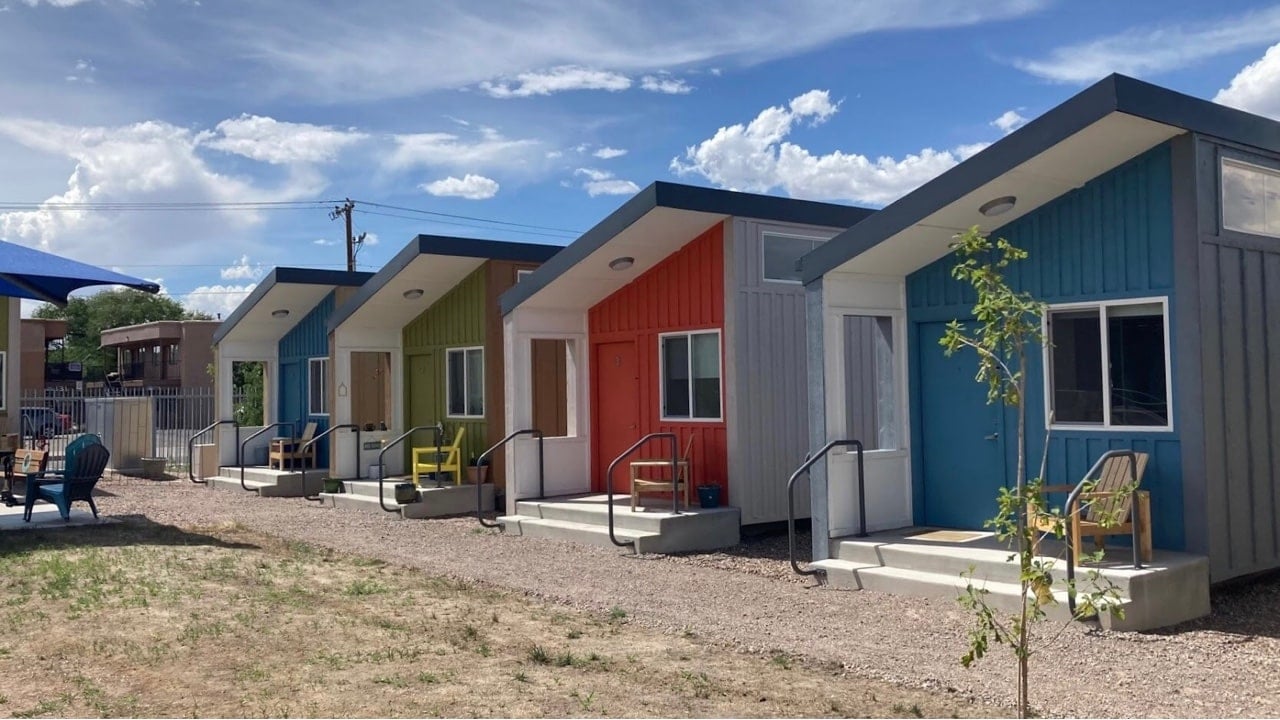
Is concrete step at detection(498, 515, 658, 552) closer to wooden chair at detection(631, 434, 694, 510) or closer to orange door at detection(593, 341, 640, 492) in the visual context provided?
wooden chair at detection(631, 434, 694, 510)

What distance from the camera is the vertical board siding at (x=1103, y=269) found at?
816 centimetres

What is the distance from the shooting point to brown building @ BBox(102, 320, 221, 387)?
45.0m

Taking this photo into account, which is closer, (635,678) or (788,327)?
(635,678)

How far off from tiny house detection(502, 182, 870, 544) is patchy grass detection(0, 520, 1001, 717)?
12.4 feet

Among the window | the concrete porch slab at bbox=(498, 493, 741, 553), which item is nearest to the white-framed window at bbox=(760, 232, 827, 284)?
the window

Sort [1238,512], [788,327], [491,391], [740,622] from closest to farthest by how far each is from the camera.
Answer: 1. [740,622]
2. [1238,512]
3. [788,327]
4. [491,391]

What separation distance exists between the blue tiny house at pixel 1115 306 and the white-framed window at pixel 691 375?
2613mm

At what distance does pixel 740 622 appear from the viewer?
774cm

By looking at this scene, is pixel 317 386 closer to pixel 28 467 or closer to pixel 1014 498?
pixel 28 467

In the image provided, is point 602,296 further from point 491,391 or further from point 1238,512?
point 1238,512

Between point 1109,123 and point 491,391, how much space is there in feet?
30.4

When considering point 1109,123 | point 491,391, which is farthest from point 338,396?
point 1109,123

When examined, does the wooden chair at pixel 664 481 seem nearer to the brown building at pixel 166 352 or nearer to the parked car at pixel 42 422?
the parked car at pixel 42 422

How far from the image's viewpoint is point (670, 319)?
12602mm
